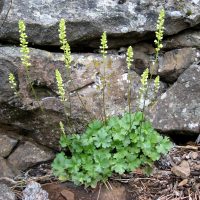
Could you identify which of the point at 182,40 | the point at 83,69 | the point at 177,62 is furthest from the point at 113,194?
the point at 182,40

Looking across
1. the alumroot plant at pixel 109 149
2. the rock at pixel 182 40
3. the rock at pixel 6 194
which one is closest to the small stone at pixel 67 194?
the alumroot plant at pixel 109 149

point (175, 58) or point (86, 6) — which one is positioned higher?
point (86, 6)

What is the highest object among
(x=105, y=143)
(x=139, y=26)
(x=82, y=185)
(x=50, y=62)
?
(x=139, y=26)

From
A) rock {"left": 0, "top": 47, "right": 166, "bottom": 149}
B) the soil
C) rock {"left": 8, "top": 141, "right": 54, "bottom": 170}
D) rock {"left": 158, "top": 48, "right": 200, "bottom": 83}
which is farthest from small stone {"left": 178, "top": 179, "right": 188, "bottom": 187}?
rock {"left": 8, "top": 141, "right": 54, "bottom": 170}

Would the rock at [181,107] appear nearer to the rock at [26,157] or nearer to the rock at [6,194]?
the rock at [26,157]

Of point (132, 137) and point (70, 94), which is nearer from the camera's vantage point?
point (132, 137)

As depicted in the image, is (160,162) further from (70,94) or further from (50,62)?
A: (50,62)

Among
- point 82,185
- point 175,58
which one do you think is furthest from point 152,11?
point 82,185

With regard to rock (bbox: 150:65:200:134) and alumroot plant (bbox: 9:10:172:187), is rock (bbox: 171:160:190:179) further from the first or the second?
rock (bbox: 150:65:200:134)
